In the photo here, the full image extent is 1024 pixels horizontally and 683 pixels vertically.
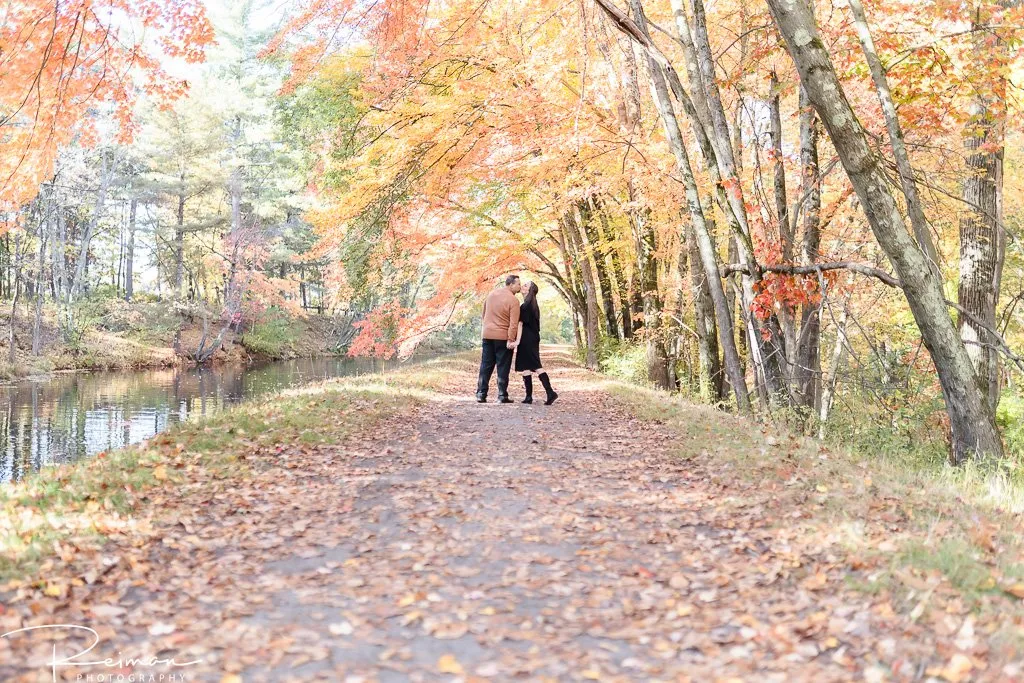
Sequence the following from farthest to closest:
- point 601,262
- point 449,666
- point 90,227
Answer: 1. point 90,227
2. point 601,262
3. point 449,666

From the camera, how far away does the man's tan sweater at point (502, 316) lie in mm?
11062

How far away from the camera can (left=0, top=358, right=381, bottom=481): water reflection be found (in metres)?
12.5

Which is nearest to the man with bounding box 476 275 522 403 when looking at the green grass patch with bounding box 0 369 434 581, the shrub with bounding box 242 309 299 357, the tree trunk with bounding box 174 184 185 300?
the green grass patch with bounding box 0 369 434 581

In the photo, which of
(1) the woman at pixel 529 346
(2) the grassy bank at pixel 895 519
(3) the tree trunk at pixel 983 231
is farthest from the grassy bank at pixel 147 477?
(3) the tree trunk at pixel 983 231

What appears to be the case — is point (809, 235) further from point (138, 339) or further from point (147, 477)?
point (138, 339)

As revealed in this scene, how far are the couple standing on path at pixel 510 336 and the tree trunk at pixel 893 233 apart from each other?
5.12 metres

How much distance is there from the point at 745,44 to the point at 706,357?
5061 millimetres

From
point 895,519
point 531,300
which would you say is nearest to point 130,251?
point 531,300

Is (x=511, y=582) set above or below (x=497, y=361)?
below

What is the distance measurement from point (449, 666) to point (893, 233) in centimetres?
569

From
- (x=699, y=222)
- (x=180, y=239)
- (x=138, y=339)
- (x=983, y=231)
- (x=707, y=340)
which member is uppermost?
(x=180, y=239)

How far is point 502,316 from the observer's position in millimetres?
11156

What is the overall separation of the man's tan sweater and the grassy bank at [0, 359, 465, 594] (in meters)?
1.99

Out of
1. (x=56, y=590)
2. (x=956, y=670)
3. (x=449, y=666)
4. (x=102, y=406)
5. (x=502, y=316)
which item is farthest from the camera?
(x=102, y=406)
